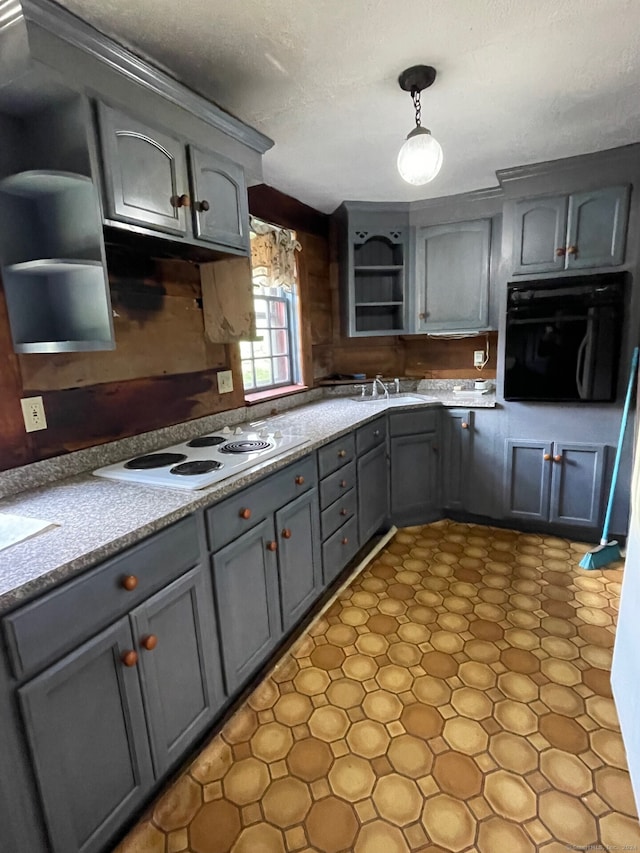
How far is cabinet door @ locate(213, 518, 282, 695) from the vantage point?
158 cm

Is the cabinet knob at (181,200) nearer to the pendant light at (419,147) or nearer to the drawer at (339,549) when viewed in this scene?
the pendant light at (419,147)

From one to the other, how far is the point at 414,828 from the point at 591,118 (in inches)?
111

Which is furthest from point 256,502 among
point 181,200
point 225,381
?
point 181,200

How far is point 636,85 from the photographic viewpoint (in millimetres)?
1760

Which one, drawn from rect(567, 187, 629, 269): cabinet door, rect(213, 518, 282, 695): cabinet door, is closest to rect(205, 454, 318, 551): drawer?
rect(213, 518, 282, 695): cabinet door

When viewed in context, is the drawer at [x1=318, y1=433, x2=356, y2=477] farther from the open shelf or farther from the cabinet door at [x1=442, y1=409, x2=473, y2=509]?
Result: the open shelf

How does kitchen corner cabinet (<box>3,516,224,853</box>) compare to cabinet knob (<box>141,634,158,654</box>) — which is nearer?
kitchen corner cabinet (<box>3,516,224,853</box>)

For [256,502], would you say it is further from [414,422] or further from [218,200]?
[414,422]

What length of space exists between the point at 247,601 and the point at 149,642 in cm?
50

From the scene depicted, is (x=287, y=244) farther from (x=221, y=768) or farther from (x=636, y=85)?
(x=221, y=768)

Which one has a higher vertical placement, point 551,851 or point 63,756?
point 63,756

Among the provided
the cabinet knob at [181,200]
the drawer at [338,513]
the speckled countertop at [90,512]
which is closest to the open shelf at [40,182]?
the cabinet knob at [181,200]

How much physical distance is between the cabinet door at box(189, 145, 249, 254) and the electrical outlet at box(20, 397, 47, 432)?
0.85m

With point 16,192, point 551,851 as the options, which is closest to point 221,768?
point 551,851
